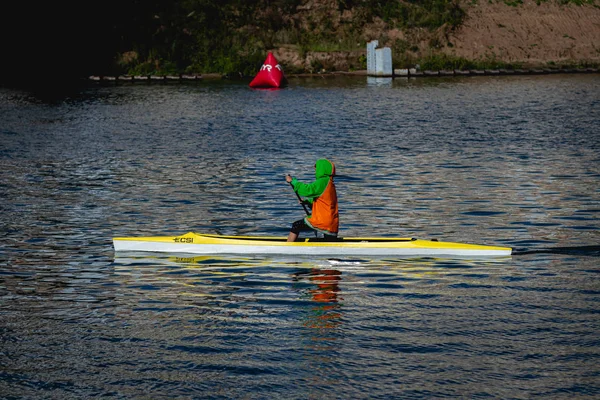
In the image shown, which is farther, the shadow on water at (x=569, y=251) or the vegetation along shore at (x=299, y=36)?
the vegetation along shore at (x=299, y=36)

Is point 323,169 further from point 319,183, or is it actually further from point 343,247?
point 343,247

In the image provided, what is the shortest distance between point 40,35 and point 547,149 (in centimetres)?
6229

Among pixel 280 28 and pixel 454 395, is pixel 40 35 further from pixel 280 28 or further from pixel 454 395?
pixel 454 395

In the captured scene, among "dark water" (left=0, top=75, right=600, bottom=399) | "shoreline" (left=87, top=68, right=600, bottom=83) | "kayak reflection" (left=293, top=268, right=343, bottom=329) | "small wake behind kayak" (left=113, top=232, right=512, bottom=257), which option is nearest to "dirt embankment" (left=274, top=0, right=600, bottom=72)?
"shoreline" (left=87, top=68, right=600, bottom=83)

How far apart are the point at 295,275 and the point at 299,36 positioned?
251 ft

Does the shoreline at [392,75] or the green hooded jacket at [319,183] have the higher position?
the shoreline at [392,75]

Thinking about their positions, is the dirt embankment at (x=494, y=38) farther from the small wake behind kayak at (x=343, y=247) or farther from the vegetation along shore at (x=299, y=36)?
the small wake behind kayak at (x=343, y=247)

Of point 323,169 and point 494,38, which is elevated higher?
point 494,38

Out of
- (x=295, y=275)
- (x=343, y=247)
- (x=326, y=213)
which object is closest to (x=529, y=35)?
(x=343, y=247)

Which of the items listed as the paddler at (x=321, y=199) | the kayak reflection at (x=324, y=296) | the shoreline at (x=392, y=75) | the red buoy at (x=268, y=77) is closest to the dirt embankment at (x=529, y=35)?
the shoreline at (x=392, y=75)

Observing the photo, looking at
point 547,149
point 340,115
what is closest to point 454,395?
point 547,149

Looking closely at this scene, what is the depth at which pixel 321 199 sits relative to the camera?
60.2 ft

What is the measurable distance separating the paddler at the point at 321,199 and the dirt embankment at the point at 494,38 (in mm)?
71688

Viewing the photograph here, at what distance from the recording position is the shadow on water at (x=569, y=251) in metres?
19.0
